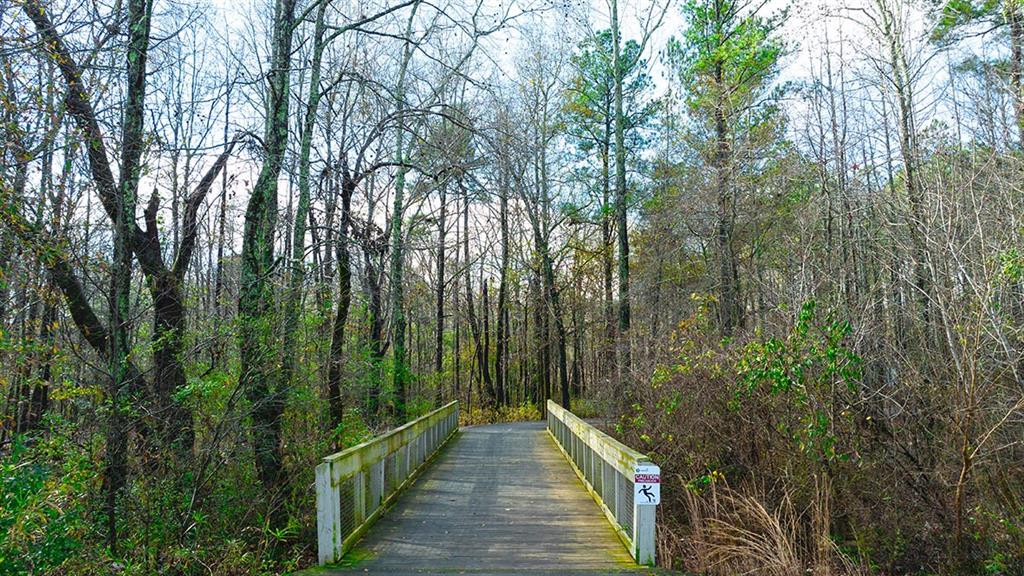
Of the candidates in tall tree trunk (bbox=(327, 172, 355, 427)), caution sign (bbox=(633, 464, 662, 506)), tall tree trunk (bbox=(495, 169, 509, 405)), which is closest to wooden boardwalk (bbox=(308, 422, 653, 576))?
caution sign (bbox=(633, 464, 662, 506))

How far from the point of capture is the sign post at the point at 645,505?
618 centimetres

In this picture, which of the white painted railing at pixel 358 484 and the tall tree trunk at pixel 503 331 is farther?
the tall tree trunk at pixel 503 331

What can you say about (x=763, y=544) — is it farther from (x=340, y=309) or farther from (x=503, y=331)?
(x=503, y=331)

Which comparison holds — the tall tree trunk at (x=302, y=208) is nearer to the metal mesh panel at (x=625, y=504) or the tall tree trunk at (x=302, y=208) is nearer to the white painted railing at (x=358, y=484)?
the white painted railing at (x=358, y=484)

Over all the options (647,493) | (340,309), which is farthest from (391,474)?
(647,493)

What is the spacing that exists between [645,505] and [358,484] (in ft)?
9.53

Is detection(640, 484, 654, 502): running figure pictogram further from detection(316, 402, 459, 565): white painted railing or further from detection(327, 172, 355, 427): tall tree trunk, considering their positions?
detection(327, 172, 355, 427): tall tree trunk

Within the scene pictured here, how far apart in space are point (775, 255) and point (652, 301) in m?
7.41

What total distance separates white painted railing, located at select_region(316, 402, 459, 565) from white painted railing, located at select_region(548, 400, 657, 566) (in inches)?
103

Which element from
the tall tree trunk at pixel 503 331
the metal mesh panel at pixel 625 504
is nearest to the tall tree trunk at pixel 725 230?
the metal mesh panel at pixel 625 504

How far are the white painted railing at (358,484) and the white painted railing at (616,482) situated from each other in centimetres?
262

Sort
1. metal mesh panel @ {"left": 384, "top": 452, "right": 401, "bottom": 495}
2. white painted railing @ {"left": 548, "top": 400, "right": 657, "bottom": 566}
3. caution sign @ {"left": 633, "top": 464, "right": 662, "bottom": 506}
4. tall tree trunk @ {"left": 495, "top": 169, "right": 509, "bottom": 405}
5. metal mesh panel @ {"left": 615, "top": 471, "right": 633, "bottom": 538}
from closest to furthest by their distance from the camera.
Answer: caution sign @ {"left": 633, "top": 464, "right": 662, "bottom": 506} → white painted railing @ {"left": 548, "top": 400, "right": 657, "bottom": 566} → metal mesh panel @ {"left": 615, "top": 471, "right": 633, "bottom": 538} → metal mesh panel @ {"left": 384, "top": 452, "right": 401, "bottom": 495} → tall tree trunk @ {"left": 495, "top": 169, "right": 509, "bottom": 405}

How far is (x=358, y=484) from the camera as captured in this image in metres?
7.23

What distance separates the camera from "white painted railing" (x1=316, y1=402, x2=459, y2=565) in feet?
20.3
